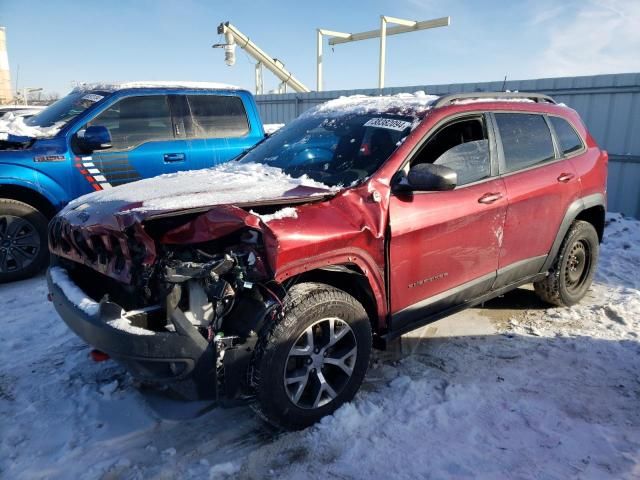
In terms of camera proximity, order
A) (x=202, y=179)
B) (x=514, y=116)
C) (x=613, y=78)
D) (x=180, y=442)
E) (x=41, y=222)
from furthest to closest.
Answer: (x=613, y=78) < (x=41, y=222) < (x=514, y=116) < (x=202, y=179) < (x=180, y=442)

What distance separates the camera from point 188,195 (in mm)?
2668

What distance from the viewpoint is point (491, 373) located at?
11.0 feet

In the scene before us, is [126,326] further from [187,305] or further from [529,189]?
[529,189]

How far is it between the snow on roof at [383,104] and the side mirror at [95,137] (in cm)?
224

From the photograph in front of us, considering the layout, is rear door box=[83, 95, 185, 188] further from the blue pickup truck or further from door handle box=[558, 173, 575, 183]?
door handle box=[558, 173, 575, 183]

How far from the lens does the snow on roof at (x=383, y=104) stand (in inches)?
132

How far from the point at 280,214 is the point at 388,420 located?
4.45ft

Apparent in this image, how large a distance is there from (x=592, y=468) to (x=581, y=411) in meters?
0.57

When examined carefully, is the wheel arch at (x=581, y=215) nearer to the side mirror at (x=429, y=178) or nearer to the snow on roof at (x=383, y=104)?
the snow on roof at (x=383, y=104)

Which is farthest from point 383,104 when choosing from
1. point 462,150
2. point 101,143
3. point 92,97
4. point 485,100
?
point 92,97

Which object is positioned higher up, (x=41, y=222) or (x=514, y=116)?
(x=514, y=116)

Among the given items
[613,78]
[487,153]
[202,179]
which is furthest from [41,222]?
[613,78]

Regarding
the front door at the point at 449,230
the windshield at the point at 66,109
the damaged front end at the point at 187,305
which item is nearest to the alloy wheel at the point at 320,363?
the damaged front end at the point at 187,305

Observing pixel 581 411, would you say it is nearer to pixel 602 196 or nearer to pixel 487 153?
pixel 487 153
